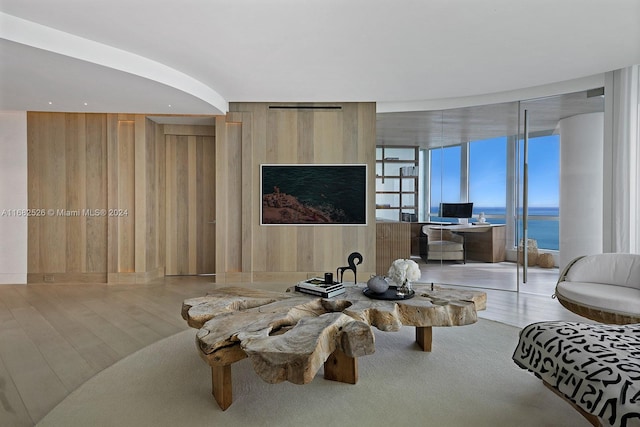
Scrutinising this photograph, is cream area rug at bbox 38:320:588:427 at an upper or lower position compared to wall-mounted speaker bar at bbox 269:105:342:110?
lower

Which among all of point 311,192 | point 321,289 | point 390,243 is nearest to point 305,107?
point 311,192

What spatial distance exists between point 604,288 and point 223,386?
3.32 metres

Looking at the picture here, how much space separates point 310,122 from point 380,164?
51.3 inches

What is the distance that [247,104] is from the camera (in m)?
5.65

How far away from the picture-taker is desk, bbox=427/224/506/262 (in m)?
5.27

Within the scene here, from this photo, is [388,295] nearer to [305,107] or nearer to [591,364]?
[591,364]

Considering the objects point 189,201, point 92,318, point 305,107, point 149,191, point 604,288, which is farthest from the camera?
point 189,201

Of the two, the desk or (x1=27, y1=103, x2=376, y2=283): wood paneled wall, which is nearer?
the desk

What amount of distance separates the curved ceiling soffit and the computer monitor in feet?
12.8

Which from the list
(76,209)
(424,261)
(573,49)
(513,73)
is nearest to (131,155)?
(76,209)

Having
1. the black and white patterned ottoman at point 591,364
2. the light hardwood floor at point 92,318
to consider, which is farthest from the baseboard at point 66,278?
the black and white patterned ottoman at point 591,364

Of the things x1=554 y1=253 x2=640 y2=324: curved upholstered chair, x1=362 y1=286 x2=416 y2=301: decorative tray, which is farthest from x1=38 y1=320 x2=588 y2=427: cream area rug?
x1=554 y1=253 x2=640 y2=324: curved upholstered chair

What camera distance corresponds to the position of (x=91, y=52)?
3.46 meters

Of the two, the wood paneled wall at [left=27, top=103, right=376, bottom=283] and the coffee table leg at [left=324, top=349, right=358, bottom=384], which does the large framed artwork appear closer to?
the wood paneled wall at [left=27, top=103, right=376, bottom=283]
